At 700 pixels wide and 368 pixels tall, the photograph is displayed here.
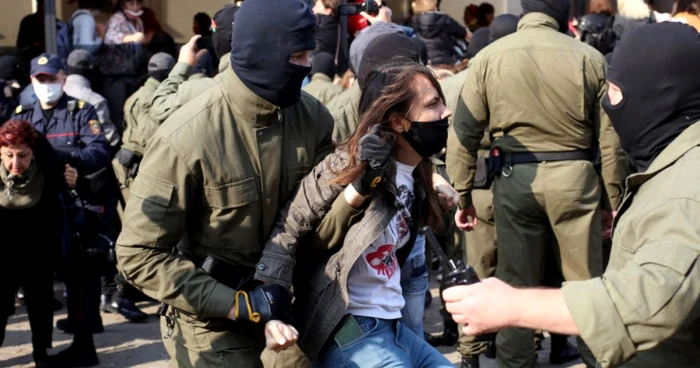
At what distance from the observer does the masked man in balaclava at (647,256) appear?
92.1 inches

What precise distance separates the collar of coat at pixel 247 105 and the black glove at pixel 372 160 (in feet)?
1.14

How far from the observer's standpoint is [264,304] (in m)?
3.39

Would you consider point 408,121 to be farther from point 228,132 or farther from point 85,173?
point 85,173

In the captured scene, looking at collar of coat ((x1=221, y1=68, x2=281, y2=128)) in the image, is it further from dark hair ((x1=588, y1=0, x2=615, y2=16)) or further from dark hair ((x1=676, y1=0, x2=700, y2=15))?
dark hair ((x1=588, y1=0, x2=615, y2=16))

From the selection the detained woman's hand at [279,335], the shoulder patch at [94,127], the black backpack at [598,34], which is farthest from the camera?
the black backpack at [598,34]

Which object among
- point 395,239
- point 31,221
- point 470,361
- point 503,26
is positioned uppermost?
point 395,239

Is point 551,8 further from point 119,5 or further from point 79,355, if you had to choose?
point 119,5

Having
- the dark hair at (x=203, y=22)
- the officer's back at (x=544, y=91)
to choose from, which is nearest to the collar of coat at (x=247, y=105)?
the officer's back at (x=544, y=91)

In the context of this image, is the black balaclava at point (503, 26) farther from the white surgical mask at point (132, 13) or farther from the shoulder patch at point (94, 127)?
the white surgical mask at point (132, 13)

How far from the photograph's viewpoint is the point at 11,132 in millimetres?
6285

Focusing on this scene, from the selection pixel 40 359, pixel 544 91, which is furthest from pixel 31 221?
pixel 544 91

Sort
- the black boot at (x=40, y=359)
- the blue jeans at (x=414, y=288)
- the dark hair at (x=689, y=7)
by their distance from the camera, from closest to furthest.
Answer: the blue jeans at (x=414, y=288) → the dark hair at (x=689, y=7) → the black boot at (x=40, y=359)

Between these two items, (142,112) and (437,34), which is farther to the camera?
(437,34)

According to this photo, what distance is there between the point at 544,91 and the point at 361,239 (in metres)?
2.65
